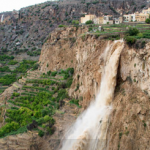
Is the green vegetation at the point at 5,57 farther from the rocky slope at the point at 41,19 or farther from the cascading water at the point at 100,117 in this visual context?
the cascading water at the point at 100,117

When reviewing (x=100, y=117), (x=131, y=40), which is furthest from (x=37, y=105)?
(x=131, y=40)

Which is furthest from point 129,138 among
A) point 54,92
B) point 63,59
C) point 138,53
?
point 63,59

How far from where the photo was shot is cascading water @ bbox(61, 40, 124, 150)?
18750mm

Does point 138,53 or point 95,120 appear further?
point 95,120

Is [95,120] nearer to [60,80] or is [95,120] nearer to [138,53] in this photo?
[138,53]

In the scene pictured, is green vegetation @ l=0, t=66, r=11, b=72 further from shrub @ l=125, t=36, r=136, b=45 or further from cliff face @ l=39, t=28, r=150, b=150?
shrub @ l=125, t=36, r=136, b=45

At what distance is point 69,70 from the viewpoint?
1244 inches

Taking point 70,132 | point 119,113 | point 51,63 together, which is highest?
point 51,63

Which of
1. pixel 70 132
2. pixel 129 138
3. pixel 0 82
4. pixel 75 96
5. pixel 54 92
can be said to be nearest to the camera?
pixel 129 138

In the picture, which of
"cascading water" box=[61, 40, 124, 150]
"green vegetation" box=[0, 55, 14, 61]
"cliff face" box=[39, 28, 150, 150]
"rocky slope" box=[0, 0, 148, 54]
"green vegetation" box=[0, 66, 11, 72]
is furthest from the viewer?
"rocky slope" box=[0, 0, 148, 54]

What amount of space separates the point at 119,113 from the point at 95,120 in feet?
10.1

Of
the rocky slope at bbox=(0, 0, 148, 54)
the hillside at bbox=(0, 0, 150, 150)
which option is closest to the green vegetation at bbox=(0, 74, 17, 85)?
the hillside at bbox=(0, 0, 150, 150)

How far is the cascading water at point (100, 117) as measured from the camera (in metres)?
18.8

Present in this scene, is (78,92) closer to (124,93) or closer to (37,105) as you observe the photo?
(37,105)
